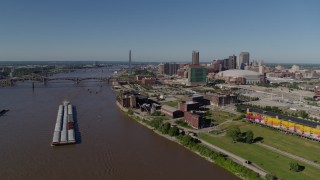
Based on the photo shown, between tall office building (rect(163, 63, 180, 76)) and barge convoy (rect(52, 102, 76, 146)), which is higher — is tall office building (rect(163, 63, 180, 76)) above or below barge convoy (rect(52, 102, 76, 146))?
above

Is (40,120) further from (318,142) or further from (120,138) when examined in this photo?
(318,142)

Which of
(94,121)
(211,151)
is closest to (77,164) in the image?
(211,151)

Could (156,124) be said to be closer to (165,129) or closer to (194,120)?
(165,129)

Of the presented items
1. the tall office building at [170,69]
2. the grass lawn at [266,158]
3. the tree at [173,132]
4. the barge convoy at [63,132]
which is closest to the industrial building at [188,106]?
the tree at [173,132]

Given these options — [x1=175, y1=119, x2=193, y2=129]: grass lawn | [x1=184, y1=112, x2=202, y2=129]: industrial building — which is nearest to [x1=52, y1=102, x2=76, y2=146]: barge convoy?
[x1=175, y1=119, x2=193, y2=129]: grass lawn

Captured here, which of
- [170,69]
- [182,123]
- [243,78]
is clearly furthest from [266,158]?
[170,69]

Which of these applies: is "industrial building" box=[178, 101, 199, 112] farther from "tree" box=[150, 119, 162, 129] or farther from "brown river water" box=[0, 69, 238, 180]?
"brown river water" box=[0, 69, 238, 180]
